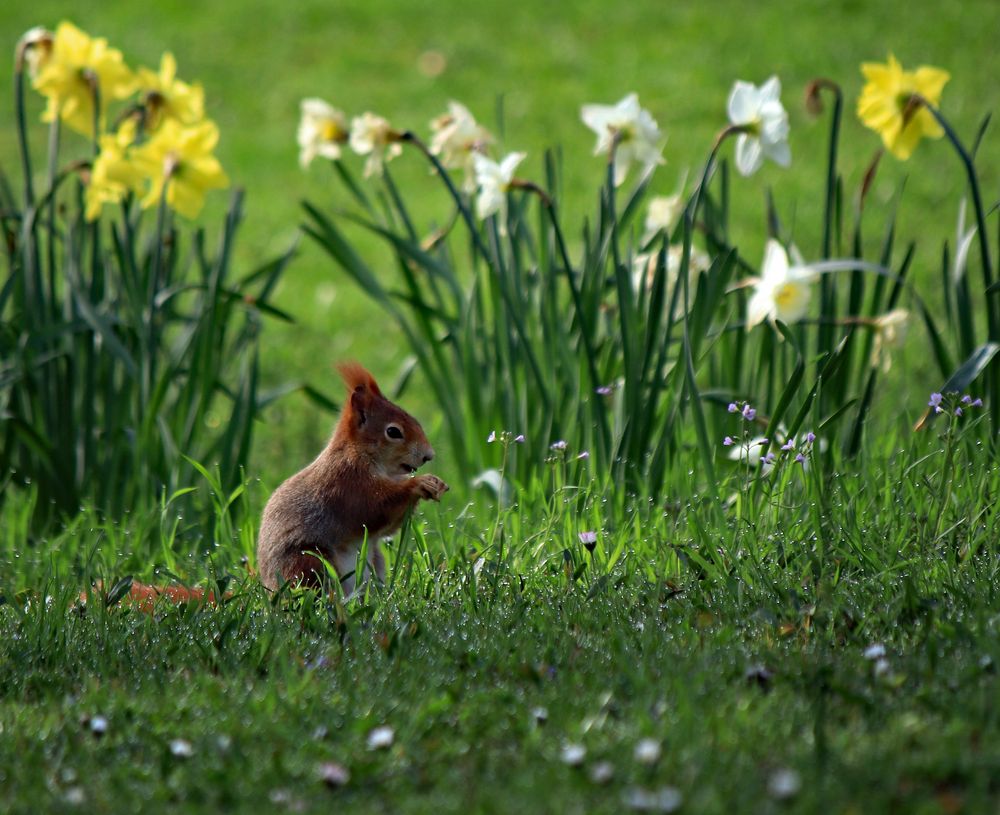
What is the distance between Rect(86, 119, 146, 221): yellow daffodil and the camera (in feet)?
13.7

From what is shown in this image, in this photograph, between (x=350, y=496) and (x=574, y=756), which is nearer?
(x=574, y=756)

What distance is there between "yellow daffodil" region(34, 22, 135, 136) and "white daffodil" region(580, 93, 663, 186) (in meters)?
1.73

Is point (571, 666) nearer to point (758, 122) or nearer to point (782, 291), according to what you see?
point (782, 291)

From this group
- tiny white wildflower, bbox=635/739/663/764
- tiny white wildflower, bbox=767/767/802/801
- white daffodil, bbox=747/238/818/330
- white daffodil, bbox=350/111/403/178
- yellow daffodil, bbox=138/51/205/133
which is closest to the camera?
tiny white wildflower, bbox=767/767/802/801

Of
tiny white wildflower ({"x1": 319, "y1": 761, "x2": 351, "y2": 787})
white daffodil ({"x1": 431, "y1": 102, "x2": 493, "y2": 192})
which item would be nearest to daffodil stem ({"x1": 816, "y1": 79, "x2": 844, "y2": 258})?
white daffodil ({"x1": 431, "y1": 102, "x2": 493, "y2": 192})

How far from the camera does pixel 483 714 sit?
222 centimetres

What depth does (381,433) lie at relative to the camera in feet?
10.6

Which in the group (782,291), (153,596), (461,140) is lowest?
(153,596)

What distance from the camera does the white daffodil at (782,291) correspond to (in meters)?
3.70

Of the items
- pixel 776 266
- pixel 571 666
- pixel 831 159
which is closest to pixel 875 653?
pixel 571 666

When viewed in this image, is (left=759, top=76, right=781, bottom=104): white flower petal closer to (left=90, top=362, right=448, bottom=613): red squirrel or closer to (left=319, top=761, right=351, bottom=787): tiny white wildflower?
(left=90, top=362, right=448, bottom=613): red squirrel

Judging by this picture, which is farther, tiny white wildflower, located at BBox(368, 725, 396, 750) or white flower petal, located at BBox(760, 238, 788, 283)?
white flower petal, located at BBox(760, 238, 788, 283)

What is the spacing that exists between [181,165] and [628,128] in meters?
1.57

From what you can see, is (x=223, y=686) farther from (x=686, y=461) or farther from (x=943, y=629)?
(x=686, y=461)
